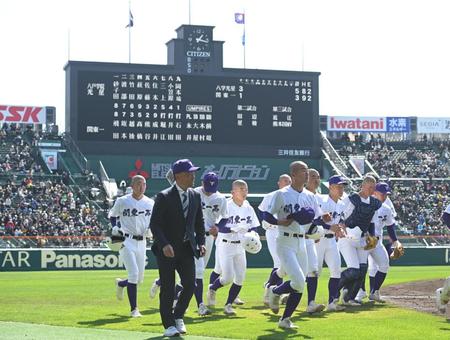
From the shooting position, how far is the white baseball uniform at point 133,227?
14.8m

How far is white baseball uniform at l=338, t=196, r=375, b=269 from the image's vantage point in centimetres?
1580

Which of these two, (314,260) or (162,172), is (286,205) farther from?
(162,172)

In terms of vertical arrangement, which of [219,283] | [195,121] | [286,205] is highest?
[195,121]

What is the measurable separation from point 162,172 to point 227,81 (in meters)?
5.51

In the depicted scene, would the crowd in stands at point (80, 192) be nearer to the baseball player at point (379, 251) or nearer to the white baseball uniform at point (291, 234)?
the baseball player at point (379, 251)

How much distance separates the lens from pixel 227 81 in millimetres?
41062

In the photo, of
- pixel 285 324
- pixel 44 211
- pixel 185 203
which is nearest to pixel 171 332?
pixel 185 203

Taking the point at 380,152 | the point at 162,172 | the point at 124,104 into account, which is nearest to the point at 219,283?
the point at 124,104

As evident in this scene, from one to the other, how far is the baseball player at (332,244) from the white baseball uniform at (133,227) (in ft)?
9.98

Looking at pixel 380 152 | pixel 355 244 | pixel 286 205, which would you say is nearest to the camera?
pixel 286 205

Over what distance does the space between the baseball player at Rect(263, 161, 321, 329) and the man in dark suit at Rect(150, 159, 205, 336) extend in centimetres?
138

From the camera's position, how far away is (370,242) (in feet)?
51.4

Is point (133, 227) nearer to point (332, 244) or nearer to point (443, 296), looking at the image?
point (332, 244)

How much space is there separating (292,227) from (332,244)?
301cm
